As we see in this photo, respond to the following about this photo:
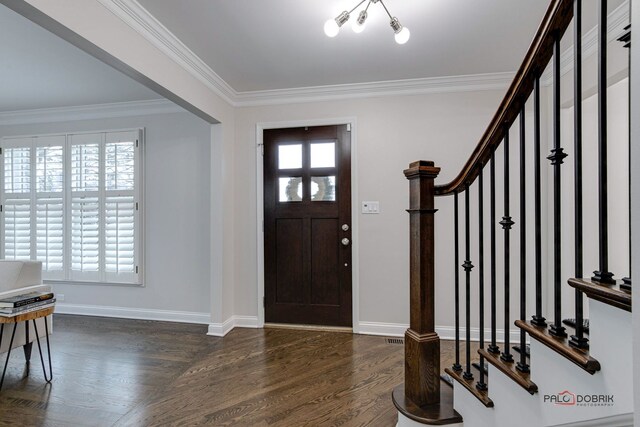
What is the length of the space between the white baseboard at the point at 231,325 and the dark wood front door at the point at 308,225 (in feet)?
0.66

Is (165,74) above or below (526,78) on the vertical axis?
above

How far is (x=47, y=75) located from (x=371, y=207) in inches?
132

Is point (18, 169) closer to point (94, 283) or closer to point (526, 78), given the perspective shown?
point (94, 283)

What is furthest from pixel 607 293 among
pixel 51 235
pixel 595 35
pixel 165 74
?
pixel 51 235

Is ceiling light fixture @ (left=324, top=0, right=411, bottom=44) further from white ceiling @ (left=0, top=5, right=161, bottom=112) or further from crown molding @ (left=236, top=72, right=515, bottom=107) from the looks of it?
white ceiling @ (left=0, top=5, right=161, bottom=112)

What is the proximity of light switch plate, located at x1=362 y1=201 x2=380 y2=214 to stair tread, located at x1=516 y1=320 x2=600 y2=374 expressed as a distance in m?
2.17

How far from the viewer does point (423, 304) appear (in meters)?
1.48

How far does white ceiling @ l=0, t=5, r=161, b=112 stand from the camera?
230 cm

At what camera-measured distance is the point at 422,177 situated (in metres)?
1.49

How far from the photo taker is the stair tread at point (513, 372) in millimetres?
985

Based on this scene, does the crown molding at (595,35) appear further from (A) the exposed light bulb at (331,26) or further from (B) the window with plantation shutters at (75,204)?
(B) the window with plantation shutters at (75,204)

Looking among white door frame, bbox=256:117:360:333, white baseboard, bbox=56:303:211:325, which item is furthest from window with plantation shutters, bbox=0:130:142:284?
white door frame, bbox=256:117:360:333

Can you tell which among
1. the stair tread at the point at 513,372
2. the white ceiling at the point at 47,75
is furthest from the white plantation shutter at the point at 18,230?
the stair tread at the point at 513,372

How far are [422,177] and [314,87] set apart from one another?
2.16 metres
